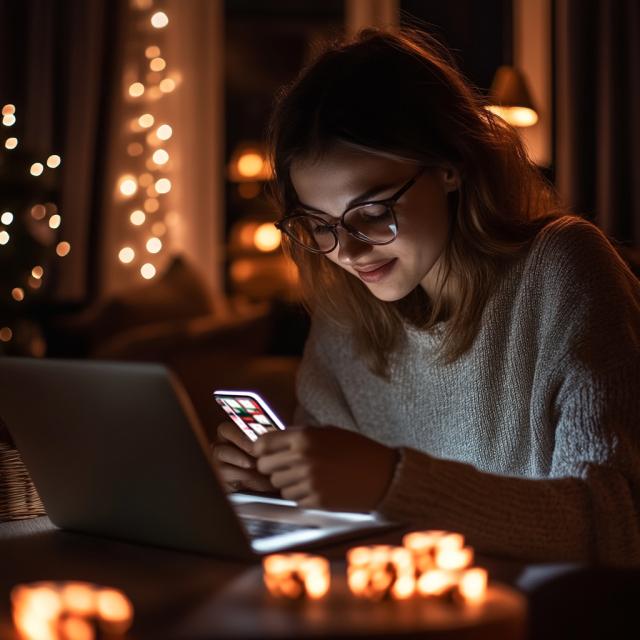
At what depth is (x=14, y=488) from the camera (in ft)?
3.62

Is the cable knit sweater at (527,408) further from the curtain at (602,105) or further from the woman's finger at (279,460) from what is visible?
the curtain at (602,105)

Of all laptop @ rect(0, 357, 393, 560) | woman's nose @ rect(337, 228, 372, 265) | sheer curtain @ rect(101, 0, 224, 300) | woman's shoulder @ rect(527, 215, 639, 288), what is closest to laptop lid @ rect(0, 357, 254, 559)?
laptop @ rect(0, 357, 393, 560)

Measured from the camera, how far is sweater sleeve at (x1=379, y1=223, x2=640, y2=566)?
3.10 feet

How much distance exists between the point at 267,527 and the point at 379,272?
1.45 ft

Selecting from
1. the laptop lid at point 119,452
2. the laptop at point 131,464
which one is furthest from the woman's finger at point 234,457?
the laptop lid at point 119,452

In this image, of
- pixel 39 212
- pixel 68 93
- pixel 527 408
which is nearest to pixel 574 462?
pixel 527 408

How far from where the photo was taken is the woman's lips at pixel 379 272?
133 cm

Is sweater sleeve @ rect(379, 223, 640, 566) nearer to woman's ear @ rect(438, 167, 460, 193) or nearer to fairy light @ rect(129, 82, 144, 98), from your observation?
woman's ear @ rect(438, 167, 460, 193)

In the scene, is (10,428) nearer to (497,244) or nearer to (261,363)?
(497,244)

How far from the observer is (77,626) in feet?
1.97

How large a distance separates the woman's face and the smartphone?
0.27 meters

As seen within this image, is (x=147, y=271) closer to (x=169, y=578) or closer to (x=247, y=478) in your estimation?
(x=247, y=478)

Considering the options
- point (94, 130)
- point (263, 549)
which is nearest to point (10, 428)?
point (263, 549)

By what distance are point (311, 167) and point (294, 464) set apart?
509 mm
